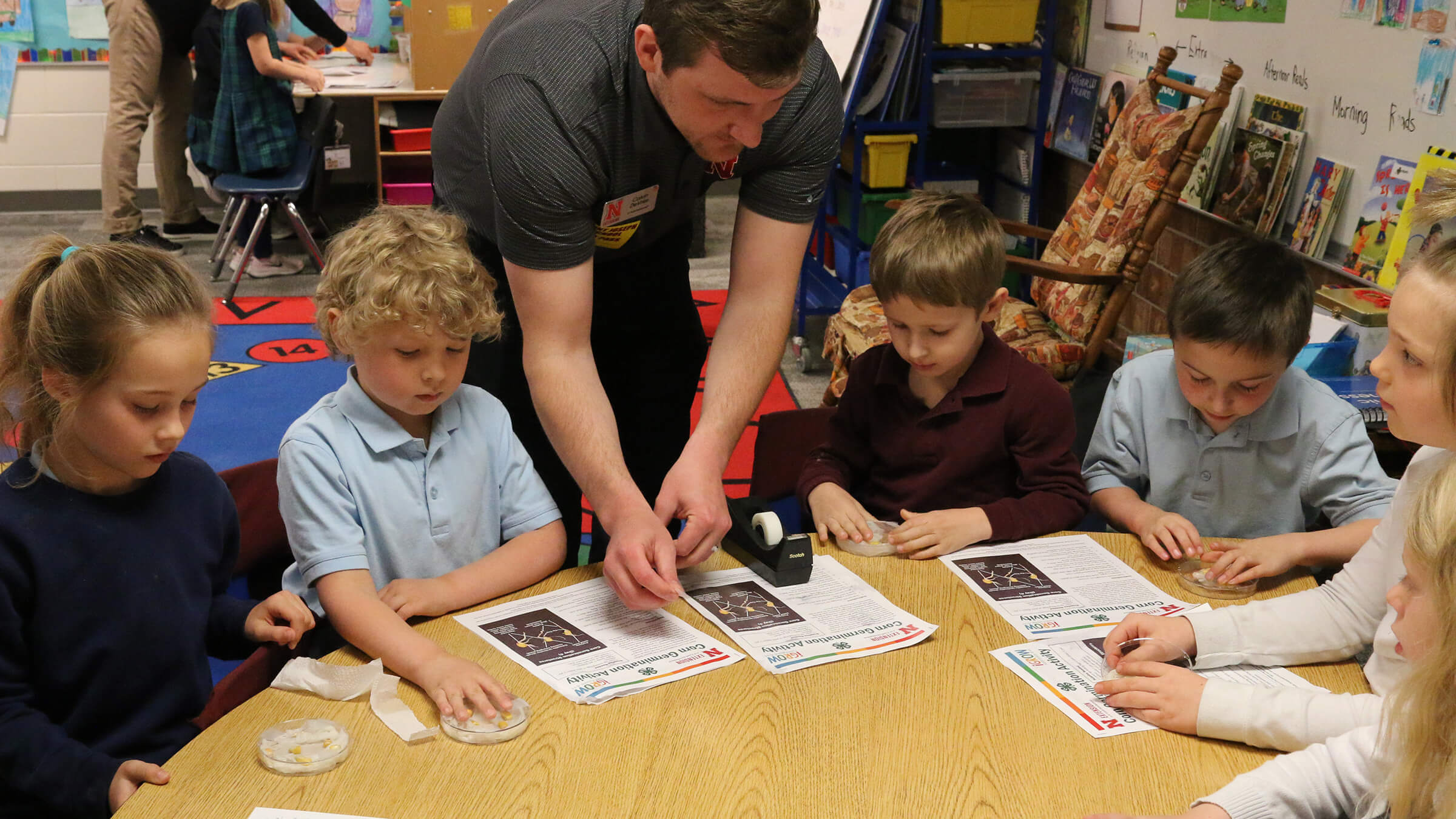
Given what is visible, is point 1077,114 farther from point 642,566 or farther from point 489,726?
point 489,726

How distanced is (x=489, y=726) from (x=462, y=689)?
56 mm

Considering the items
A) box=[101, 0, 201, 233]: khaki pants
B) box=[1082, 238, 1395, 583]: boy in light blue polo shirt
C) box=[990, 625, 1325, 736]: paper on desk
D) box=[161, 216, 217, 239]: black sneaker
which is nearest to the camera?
box=[990, 625, 1325, 736]: paper on desk

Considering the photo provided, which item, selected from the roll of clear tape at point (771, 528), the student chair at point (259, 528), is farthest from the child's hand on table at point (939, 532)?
the student chair at point (259, 528)

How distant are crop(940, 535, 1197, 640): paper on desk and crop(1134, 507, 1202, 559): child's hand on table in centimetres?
6

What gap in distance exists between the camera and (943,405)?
1.83m

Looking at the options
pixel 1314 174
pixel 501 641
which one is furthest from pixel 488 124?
pixel 1314 174

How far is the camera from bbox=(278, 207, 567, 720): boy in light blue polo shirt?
141 cm

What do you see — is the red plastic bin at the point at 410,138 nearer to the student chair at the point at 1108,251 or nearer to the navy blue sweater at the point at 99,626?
the student chair at the point at 1108,251

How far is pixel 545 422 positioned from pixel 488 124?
0.39m

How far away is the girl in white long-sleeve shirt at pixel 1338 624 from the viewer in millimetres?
1167

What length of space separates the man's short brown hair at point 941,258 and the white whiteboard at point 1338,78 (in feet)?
4.20

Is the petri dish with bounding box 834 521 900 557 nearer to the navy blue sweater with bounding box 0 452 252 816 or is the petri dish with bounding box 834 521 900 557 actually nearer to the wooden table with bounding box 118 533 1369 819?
the wooden table with bounding box 118 533 1369 819

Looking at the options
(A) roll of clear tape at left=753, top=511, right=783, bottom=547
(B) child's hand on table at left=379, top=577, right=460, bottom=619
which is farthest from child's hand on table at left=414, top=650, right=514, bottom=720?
(A) roll of clear tape at left=753, top=511, right=783, bottom=547

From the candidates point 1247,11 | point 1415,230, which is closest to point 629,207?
point 1415,230
